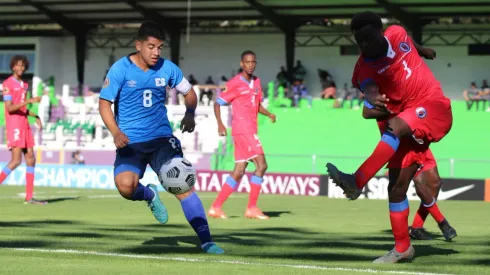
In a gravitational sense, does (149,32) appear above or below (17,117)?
above

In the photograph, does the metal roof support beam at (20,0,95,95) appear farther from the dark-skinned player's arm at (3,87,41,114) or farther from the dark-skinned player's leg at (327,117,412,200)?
the dark-skinned player's leg at (327,117,412,200)

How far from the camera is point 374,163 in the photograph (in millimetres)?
7938

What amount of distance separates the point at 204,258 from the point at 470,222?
7543 mm

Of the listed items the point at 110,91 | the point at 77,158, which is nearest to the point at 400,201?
the point at 110,91

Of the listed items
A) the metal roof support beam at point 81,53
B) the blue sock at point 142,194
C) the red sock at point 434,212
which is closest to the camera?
the blue sock at point 142,194

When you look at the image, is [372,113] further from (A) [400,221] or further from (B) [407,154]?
(A) [400,221]

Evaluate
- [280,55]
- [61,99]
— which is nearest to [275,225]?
[61,99]

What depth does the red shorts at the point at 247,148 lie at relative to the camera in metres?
15.6

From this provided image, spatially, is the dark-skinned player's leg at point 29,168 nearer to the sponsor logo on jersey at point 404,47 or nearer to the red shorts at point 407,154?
the red shorts at point 407,154

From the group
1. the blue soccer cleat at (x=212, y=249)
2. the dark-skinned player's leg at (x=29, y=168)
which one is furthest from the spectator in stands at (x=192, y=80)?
the blue soccer cleat at (x=212, y=249)

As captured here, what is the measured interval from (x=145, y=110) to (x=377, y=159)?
8.08ft

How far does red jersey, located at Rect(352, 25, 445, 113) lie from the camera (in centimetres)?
820

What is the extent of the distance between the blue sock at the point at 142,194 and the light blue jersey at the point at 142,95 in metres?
0.67

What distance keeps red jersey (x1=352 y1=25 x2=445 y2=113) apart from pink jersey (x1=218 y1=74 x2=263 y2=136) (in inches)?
288
